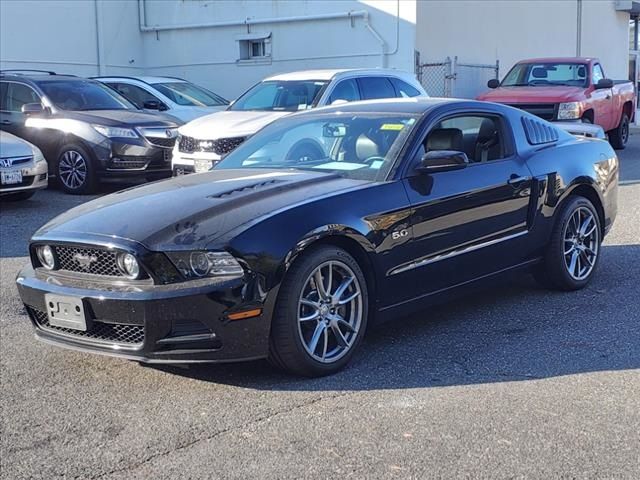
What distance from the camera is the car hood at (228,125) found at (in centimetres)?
1075

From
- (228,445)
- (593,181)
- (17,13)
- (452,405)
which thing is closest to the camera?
(228,445)

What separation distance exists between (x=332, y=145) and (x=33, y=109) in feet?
26.9

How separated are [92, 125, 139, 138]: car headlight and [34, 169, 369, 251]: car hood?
6.87 metres

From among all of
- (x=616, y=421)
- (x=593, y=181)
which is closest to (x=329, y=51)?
(x=593, y=181)

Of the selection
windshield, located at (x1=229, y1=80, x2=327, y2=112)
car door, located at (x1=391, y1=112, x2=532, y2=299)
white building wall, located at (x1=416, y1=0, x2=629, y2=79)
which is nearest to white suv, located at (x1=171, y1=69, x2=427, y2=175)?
windshield, located at (x1=229, y1=80, x2=327, y2=112)

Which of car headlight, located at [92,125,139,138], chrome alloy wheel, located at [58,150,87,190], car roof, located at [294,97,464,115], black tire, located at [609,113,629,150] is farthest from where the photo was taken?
black tire, located at [609,113,629,150]

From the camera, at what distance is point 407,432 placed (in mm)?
3926

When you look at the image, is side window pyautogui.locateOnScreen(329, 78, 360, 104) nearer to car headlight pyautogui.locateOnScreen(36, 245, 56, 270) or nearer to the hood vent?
the hood vent

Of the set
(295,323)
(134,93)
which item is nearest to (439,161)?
(295,323)

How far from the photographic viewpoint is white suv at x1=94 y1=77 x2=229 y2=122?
14141mm

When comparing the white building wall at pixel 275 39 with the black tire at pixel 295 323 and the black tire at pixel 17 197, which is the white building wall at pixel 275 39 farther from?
the black tire at pixel 295 323

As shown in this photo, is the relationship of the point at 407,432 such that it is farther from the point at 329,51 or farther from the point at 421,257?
the point at 329,51

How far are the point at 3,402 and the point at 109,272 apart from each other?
2.83 feet

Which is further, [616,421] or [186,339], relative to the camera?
[186,339]
